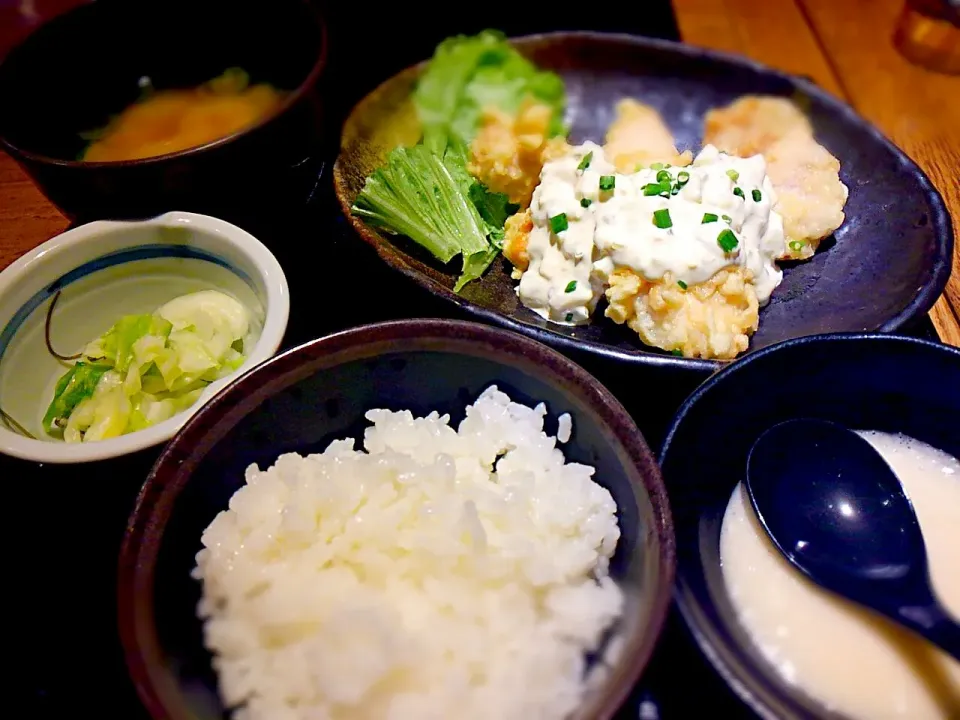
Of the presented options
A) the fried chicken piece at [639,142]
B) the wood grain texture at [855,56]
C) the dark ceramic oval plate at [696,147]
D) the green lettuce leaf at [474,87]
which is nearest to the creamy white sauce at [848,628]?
the dark ceramic oval plate at [696,147]

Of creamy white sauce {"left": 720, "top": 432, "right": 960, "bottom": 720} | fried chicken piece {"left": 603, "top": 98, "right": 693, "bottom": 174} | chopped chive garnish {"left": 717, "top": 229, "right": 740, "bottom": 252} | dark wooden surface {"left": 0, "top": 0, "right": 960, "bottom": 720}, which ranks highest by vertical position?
fried chicken piece {"left": 603, "top": 98, "right": 693, "bottom": 174}

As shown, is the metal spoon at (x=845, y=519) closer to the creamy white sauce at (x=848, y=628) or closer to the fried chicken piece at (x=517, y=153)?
the creamy white sauce at (x=848, y=628)

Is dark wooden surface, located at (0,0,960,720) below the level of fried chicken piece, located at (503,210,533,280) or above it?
below

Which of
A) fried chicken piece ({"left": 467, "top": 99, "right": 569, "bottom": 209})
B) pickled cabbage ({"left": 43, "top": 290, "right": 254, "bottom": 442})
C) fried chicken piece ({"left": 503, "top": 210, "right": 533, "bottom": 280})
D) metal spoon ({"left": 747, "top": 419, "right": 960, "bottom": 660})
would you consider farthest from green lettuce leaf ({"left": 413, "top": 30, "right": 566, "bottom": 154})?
metal spoon ({"left": 747, "top": 419, "right": 960, "bottom": 660})

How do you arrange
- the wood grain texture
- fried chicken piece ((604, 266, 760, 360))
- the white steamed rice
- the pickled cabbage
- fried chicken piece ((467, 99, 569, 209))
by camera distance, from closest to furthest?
1. the white steamed rice
2. the pickled cabbage
3. fried chicken piece ((604, 266, 760, 360))
4. fried chicken piece ((467, 99, 569, 209))
5. the wood grain texture

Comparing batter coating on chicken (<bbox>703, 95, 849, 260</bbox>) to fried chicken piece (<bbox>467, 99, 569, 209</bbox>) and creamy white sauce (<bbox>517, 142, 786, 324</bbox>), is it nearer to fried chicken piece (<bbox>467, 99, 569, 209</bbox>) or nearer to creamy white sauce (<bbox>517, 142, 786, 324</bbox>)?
creamy white sauce (<bbox>517, 142, 786, 324</bbox>)

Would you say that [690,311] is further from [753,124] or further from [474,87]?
[474,87]

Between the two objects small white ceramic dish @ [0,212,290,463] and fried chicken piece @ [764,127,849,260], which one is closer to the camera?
→ small white ceramic dish @ [0,212,290,463]
